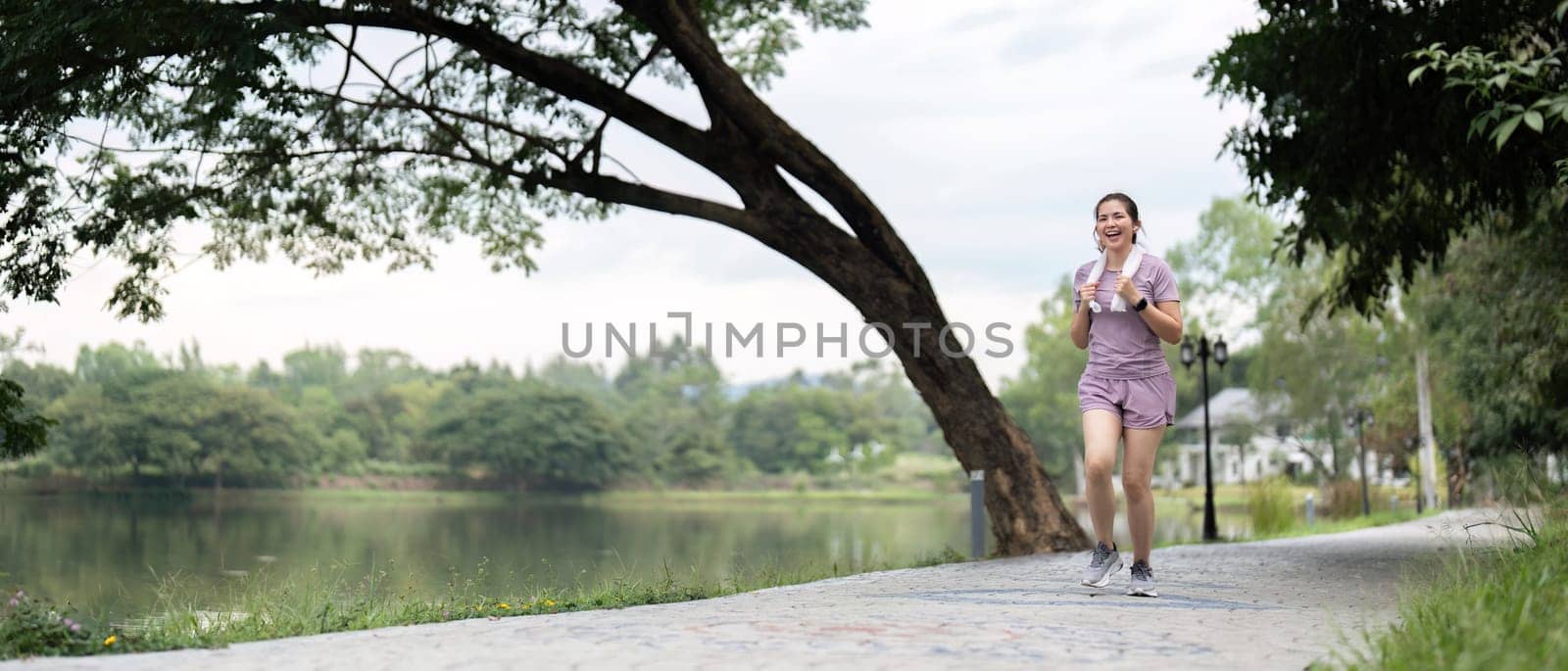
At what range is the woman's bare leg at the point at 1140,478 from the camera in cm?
655

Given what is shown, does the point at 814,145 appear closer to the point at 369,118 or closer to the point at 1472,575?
the point at 369,118

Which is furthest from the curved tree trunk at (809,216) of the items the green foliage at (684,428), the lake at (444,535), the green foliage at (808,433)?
the green foliage at (808,433)

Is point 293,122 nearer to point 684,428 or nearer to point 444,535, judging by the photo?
point 444,535

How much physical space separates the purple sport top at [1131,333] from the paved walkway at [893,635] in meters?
1.10

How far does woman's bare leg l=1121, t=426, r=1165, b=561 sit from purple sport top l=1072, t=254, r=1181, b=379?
288 mm

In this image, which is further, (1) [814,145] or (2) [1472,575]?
(1) [814,145]

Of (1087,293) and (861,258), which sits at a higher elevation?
(861,258)

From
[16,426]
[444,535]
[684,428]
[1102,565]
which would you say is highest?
[684,428]

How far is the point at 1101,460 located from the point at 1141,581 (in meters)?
0.83

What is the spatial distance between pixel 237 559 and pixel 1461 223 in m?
24.2

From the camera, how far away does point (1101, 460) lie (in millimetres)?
6426

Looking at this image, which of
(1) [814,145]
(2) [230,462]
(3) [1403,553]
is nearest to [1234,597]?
(3) [1403,553]

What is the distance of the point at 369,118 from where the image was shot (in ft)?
48.2

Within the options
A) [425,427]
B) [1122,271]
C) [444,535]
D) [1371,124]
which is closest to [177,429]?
[425,427]
